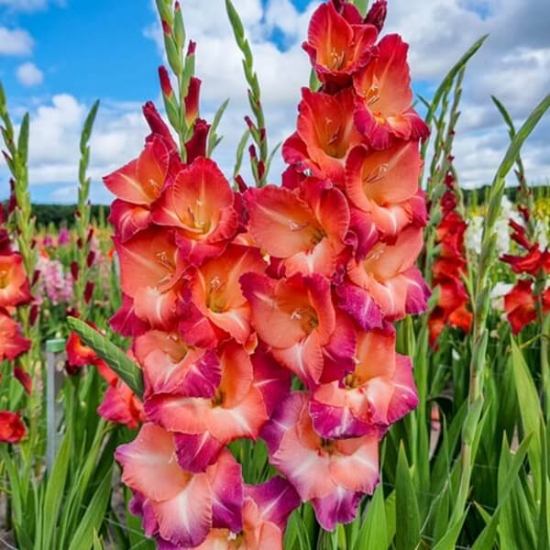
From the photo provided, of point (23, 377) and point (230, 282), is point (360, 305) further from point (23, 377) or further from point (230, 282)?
point (23, 377)

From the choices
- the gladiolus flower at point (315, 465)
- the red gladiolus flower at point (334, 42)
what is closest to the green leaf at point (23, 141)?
the red gladiolus flower at point (334, 42)

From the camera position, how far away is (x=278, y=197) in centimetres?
86

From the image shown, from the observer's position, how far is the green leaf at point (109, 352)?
843 millimetres

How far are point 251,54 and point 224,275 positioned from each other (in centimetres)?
38

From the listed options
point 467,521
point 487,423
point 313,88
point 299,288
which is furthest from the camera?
point 487,423

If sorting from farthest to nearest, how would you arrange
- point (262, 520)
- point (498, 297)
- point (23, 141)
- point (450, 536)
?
point (498, 297)
point (23, 141)
point (450, 536)
point (262, 520)

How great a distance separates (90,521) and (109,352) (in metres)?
0.76

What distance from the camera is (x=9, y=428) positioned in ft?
5.74

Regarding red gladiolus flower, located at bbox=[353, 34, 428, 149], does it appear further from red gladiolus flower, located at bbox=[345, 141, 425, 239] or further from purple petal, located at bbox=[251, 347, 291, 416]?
purple petal, located at bbox=[251, 347, 291, 416]

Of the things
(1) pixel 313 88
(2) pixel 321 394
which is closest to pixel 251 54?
(1) pixel 313 88

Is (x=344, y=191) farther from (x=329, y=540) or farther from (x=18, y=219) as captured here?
(x=18, y=219)

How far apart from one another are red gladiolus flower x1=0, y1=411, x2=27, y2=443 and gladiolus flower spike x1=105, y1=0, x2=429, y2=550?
95 cm

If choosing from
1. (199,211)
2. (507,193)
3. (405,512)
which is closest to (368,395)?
(199,211)

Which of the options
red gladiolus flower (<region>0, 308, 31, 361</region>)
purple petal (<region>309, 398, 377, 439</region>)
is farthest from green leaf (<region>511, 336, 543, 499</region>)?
red gladiolus flower (<region>0, 308, 31, 361</region>)
